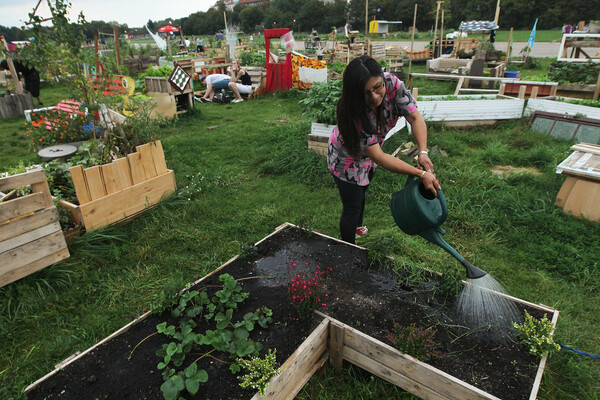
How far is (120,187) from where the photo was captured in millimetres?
3848

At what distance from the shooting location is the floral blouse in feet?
8.01

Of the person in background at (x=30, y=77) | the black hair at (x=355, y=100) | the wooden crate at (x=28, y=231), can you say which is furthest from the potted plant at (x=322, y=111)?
the person in background at (x=30, y=77)

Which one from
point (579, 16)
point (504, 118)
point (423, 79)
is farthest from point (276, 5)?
point (504, 118)

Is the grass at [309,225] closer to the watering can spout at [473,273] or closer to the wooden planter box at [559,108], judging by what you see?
the watering can spout at [473,273]

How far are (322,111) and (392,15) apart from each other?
207 ft

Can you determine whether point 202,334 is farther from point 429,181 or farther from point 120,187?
point 120,187

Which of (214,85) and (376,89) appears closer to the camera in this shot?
(376,89)

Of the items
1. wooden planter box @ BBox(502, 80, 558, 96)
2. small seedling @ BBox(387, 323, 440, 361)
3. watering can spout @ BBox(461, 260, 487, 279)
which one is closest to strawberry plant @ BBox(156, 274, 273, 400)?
small seedling @ BBox(387, 323, 440, 361)

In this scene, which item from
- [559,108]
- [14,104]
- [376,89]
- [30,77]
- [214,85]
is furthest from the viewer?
[214,85]

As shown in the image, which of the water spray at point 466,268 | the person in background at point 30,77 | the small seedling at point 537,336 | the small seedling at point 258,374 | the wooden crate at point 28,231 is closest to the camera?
the small seedling at point 258,374

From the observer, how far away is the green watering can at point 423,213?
2.29 m

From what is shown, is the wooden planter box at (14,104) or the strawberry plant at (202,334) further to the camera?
the wooden planter box at (14,104)

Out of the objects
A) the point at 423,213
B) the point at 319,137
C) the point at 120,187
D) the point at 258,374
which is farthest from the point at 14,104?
the point at 423,213

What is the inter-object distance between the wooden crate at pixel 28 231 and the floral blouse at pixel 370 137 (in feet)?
7.89
